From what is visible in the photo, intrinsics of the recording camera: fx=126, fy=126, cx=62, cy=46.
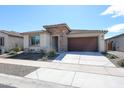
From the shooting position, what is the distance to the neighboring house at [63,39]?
56.3 ft

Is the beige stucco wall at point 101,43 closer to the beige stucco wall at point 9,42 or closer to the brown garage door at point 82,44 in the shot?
the brown garage door at point 82,44

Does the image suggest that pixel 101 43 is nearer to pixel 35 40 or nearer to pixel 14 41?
pixel 35 40

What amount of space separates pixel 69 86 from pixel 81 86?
1.64 feet

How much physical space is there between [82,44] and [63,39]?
9.87 feet

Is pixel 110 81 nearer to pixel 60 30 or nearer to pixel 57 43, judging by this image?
pixel 60 30

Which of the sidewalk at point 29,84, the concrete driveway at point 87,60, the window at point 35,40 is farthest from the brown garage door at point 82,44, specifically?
the sidewalk at point 29,84

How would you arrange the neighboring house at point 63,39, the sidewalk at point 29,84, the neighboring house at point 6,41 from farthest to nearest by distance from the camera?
the neighboring house at point 6,41, the neighboring house at point 63,39, the sidewalk at point 29,84

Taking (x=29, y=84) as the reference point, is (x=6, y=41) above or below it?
above

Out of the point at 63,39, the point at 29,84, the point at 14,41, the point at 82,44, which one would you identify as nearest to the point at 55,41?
the point at 63,39

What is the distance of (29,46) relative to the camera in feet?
61.4

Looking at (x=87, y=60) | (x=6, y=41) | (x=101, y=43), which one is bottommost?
(x=87, y=60)

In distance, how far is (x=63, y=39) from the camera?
1772 cm

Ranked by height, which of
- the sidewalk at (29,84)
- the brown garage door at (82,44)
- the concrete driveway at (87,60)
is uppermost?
the brown garage door at (82,44)
